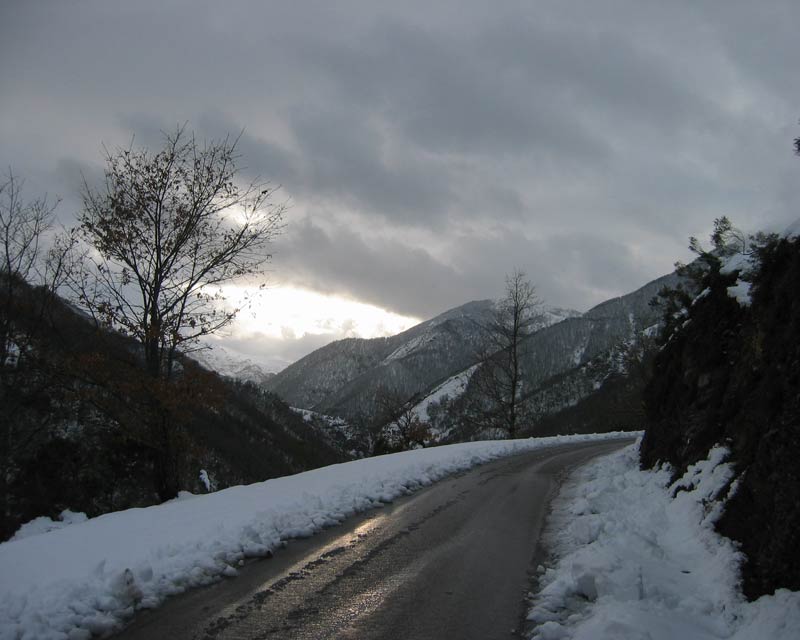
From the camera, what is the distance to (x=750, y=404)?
6.47 meters

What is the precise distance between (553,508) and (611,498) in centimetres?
114

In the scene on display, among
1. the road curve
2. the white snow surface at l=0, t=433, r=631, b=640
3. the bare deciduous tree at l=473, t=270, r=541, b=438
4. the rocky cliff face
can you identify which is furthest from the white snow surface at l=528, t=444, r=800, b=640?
the bare deciduous tree at l=473, t=270, r=541, b=438

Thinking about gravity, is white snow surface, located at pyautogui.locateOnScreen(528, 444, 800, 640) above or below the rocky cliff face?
below

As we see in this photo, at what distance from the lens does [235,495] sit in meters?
10.1

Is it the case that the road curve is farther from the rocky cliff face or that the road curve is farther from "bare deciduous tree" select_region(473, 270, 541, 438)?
"bare deciduous tree" select_region(473, 270, 541, 438)

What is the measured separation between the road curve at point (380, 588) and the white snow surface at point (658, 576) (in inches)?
18.6

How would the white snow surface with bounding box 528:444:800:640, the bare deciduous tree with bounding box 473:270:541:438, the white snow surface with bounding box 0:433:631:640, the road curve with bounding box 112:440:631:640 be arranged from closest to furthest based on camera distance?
the white snow surface with bounding box 528:444:800:640
the road curve with bounding box 112:440:631:640
the white snow surface with bounding box 0:433:631:640
the bare deciduous tree with bounding box 473:270:541:438

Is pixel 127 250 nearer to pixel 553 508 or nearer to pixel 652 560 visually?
pixel 553 508

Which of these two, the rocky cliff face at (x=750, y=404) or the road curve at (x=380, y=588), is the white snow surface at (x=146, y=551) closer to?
the road curve at (x=380, y=588)

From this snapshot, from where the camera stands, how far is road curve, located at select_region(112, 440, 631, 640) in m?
4.27

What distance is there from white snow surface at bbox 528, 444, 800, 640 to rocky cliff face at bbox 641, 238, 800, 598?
27cm

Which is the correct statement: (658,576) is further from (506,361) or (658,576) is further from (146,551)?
(506,361)

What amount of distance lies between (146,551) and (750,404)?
26.2 feet

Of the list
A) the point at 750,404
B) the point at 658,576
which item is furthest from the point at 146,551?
the point at 750,404
